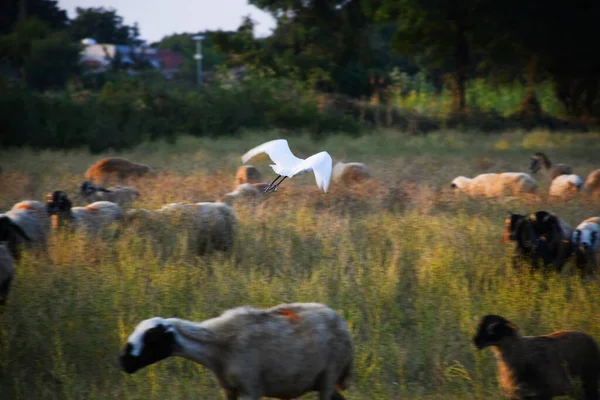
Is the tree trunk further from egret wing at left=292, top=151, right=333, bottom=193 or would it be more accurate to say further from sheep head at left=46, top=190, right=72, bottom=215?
egret wing at left=292, top=151, right=333, bottom=193

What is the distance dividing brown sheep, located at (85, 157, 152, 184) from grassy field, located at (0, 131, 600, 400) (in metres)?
2.41

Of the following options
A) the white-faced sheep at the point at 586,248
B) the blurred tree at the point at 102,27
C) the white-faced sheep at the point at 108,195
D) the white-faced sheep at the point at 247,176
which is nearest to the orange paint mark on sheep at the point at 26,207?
the white-faced sheep at the point at 108,195

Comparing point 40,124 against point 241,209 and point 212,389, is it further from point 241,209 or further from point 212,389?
point 212,389

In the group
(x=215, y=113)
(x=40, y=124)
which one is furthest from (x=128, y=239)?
(x=215, y=113)

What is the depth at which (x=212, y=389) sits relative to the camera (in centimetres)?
518

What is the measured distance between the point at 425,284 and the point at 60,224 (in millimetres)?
3876

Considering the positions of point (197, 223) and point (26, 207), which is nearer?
point (197, 223)

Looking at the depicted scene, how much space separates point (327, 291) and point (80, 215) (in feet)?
10.4

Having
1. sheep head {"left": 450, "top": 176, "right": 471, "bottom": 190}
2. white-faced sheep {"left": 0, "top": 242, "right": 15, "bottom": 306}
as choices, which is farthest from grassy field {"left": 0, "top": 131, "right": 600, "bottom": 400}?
sheep head {"left": 450, "top": 176, "right": 471, "bottom": 190}

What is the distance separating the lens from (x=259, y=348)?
4359 mm

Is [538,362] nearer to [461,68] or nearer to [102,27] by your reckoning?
[461,68]

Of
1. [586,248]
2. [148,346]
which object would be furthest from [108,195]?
[148,346]

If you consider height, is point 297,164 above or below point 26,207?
above

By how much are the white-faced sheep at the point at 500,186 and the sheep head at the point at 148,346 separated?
7.58 m
